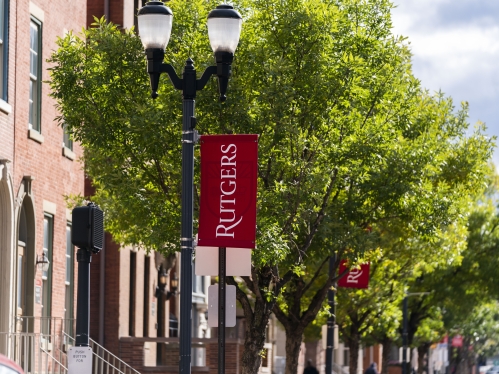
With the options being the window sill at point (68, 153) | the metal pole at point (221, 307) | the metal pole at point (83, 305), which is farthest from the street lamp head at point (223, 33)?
the window sill at point (68, 153)

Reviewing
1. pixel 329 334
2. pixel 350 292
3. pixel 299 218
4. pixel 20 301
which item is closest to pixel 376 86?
pixel 299 218

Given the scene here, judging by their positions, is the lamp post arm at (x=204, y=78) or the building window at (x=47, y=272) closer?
the lamp post arm at (x=204, y=78)

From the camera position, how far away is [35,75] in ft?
68.8

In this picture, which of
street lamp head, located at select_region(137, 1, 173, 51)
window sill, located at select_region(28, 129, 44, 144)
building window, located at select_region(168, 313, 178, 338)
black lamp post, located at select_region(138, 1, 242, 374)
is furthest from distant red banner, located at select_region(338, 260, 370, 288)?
street lamp head, located at select_region(137, 1, 173, 51)

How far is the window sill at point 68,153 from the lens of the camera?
22.8 meters

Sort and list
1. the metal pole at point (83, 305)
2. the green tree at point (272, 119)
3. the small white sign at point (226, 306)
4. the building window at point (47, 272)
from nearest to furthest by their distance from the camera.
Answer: the metal pole at point (83, 305) → the small white sign at point (226, 306) → the green tree at point (272, 119) → the building window at point (47, 272)

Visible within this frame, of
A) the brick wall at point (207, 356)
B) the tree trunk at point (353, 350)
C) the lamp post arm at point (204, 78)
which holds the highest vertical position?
the lamp post arm at point (204, 78)

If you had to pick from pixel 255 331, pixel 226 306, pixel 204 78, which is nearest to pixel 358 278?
pixel 255 331

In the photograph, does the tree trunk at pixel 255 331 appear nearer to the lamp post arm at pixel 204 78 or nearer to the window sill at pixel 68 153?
the window sill at pixel 68 153

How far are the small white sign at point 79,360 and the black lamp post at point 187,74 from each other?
4.27 ft

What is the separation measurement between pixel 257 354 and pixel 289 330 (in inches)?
214

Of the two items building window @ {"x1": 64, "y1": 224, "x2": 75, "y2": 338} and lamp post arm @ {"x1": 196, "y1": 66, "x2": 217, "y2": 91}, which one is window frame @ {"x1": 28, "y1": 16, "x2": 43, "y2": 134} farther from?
lamp post arm @ {"x1": 196, "y1": 66, "x2": 217, "y2": 91}

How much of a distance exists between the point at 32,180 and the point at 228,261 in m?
8.46

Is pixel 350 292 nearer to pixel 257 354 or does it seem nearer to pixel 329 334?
pixel 329 334
